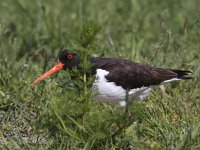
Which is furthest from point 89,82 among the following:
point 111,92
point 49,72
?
point 49,72

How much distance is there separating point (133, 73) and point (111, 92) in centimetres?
36

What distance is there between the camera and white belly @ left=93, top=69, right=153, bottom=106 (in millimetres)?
6082

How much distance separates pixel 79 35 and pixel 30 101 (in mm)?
1392

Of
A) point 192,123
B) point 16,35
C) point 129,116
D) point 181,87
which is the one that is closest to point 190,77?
point 181,87

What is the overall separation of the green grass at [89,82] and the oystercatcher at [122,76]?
0.11m

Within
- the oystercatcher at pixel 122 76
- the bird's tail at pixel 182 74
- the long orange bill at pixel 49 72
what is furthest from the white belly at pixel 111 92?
the long orange bill at pixel 49 72

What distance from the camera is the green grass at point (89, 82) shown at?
4910 mm

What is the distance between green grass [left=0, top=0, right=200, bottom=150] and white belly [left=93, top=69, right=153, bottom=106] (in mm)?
89

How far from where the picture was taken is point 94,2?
31.8 ft

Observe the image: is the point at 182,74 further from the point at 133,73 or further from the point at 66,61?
the point at 66,61

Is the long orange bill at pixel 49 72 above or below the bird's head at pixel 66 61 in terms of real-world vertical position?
below

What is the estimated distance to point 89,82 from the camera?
499 cm

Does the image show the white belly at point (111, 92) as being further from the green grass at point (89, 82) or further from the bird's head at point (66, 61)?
the bird's head at point (66, 61)

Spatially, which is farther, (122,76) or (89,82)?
(122,76)
